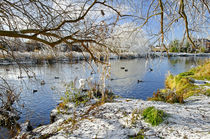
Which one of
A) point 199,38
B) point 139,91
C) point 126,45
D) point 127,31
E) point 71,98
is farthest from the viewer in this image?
point 139,91

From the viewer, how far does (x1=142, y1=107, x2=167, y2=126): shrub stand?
2.41 m

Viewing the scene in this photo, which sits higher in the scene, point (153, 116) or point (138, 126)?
point (153, 116)

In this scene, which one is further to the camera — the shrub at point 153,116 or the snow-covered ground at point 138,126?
the shrub at point 153,116

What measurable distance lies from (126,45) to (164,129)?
1651mm

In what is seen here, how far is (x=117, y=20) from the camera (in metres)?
2.25

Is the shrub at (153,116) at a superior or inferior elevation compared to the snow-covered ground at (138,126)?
superior

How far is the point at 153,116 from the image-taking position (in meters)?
2.45

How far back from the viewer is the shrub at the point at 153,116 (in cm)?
241

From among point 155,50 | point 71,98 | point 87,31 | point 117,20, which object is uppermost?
point 117,20

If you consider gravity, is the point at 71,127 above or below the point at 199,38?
below

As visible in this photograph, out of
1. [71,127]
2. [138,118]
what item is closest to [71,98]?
[71,127]

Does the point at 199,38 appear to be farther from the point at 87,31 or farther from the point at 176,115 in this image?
the point at 87,31

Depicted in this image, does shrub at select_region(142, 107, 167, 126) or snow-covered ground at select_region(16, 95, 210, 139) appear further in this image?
shrub at select_region(142, 107, 167, 126)

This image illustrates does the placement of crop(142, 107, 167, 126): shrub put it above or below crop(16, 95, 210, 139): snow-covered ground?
above
